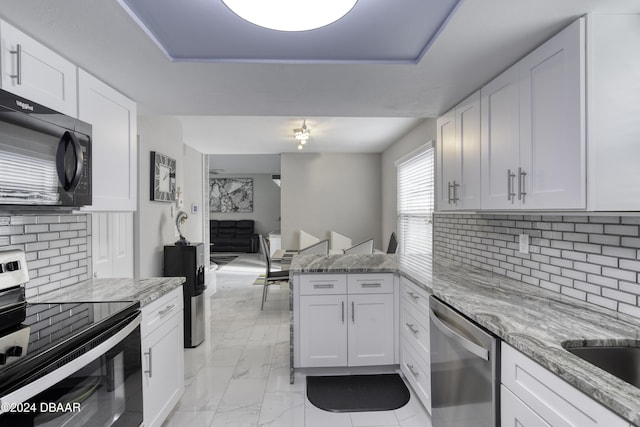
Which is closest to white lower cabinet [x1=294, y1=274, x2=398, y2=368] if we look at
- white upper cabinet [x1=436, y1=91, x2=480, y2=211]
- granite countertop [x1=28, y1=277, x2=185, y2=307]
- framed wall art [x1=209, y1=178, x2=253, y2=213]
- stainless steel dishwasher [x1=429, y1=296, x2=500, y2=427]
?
stainless steel dishwasher [x1=429, y1=296, x2=500, y2=427]

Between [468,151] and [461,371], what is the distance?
51.6 inches

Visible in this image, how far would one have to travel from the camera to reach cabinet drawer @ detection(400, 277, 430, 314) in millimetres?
2008

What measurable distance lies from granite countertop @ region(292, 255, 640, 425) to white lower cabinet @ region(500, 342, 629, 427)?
3 centimetres

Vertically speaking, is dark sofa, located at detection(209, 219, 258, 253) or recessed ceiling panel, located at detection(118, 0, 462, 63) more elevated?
recessed ceiling panel, located at detection(118, 0, 462, 63)

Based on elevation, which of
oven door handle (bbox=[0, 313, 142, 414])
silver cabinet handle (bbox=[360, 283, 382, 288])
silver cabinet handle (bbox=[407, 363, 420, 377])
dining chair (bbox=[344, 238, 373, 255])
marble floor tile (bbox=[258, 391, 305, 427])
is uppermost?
dining chair (bbox=[344, 238, 373, 255])

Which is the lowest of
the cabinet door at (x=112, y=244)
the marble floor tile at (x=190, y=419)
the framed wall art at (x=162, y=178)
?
the marble floor tile at (x=190, y=419)

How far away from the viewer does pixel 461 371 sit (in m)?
1.52

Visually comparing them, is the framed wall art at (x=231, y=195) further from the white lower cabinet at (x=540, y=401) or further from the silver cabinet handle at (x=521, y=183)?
the white lower cabinet at (x=540, y=401)

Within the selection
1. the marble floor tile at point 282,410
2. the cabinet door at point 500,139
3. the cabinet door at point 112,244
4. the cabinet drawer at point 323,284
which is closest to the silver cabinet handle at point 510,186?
the cabinet door at point 500,139

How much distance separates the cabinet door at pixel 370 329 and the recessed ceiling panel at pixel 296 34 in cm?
166

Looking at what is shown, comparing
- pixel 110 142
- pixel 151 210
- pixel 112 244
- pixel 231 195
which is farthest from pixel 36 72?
pixel 231 195

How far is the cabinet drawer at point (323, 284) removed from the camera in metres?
2.47

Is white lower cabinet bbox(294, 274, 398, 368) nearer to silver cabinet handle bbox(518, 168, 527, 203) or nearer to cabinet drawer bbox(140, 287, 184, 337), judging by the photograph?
cabinet drawer bbox(140, 287, 184, 337)

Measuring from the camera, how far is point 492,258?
2.27 m
